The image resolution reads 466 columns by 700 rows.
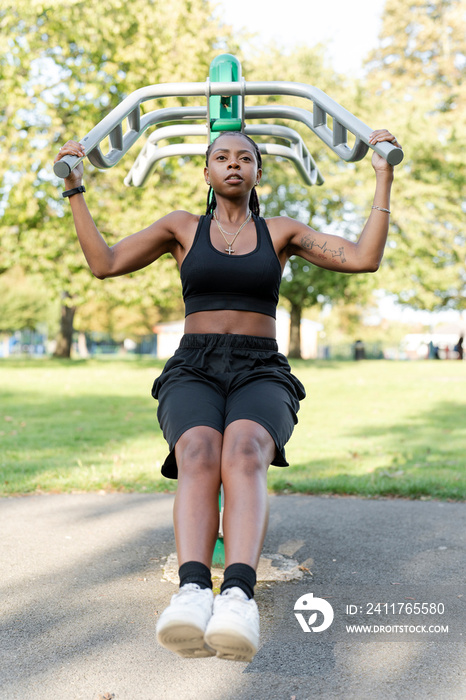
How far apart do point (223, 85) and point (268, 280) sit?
98 centimetres

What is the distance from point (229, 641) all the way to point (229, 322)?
120cm

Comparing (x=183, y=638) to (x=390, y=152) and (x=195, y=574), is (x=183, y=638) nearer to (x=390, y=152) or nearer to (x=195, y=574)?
(x=195, y=574)

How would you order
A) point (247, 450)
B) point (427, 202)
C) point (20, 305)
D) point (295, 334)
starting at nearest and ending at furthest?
point (247, 450) → point (427, 202) → point (295, 334) → point (20, 305)

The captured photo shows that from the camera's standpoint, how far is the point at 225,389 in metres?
2.49

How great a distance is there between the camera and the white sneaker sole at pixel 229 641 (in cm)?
173

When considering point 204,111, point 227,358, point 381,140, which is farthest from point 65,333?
point 381,140

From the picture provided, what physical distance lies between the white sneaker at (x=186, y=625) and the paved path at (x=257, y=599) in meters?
0.24

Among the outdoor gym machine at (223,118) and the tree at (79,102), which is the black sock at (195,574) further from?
the tree at (79,102)

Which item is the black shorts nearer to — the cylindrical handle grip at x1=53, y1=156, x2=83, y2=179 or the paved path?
the paved path

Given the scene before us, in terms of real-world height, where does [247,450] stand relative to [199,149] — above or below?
Result: below

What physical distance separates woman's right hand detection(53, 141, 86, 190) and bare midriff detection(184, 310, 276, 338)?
0.67 metres

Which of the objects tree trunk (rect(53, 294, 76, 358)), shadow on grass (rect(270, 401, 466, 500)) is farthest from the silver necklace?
tree trunk (rect(53, 294, 76, 358))

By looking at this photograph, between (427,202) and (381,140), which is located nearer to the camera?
(381,140)

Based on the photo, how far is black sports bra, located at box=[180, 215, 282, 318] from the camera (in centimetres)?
259
